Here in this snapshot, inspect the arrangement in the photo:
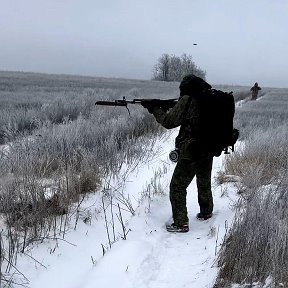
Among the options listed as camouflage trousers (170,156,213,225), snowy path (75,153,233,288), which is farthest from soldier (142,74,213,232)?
snowy path (75,153,233,288)

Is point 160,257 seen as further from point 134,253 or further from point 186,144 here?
point 186,144

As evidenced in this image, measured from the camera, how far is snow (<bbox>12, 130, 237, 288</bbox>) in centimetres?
347

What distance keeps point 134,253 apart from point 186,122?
1.55m

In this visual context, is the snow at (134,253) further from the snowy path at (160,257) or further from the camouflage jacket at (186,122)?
the camouflage jacket at (186,122)

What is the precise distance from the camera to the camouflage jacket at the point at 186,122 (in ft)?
14.6

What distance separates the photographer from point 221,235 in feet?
14.2

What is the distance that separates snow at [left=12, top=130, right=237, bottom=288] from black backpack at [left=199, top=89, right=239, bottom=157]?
0.89 meters

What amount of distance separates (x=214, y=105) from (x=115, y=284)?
2081mm

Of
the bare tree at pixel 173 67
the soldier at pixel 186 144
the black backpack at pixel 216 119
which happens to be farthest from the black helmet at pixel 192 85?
the bare tree at pixel 173 67

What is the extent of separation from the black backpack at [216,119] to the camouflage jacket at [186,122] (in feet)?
0.27

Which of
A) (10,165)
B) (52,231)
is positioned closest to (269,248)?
(52,231)

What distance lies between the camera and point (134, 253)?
3.93 metres

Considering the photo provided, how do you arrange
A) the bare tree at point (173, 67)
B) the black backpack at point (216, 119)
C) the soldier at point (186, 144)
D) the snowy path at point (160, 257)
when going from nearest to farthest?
the snowy path at point (160, 257)
the black backpack at point (216, 119)
the soldier at point (186, 144)
the bare tree at point (173, 67)

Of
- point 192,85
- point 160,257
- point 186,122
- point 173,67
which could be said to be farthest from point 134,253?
point 173,67
